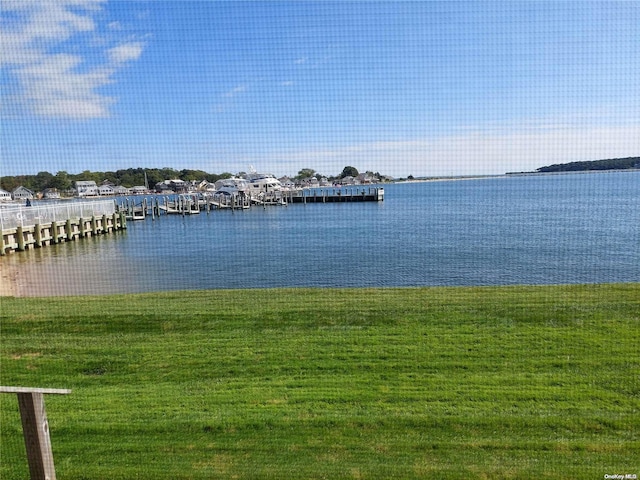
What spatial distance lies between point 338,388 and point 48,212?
1302cm

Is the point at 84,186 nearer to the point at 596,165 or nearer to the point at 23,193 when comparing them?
the point at 23,193

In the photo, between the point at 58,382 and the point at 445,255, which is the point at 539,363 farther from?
the point at 445,255

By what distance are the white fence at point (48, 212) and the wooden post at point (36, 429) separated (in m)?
11.0

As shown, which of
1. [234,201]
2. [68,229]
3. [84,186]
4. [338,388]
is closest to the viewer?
[338,388]

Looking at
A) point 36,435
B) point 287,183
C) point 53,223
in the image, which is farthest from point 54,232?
point 287,183

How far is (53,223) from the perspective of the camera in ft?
42.4

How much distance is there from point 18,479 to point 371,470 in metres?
1.22

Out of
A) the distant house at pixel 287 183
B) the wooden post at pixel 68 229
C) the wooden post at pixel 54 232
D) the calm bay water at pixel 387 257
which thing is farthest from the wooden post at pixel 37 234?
the distant house at pixel 287 183

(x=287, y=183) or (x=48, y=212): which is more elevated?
(x=287, y=183)

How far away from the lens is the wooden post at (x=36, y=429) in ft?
4.52

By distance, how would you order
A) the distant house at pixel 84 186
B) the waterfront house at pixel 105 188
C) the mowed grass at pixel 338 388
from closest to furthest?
the mowed grass at pixel 338 388
the distant house at pixel 84 186
the waterfront house at pixel 105 188

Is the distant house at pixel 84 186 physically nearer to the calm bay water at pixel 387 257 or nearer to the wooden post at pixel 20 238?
the calm bay water at pixel 387 257

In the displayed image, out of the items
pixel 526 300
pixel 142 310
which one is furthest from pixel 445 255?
pixel 142 310

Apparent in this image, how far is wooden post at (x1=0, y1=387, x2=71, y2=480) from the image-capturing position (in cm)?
138
